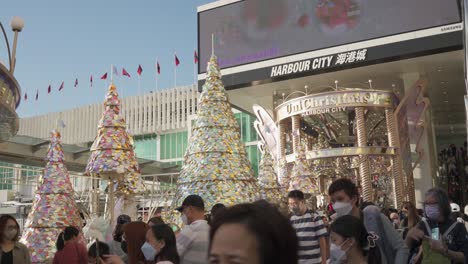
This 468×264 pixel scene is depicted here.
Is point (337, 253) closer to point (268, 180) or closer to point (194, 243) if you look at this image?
point (194, 243)

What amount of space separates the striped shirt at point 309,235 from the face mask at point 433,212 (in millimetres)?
1760

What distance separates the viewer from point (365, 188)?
21.0 m

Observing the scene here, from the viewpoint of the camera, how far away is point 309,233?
501 centimetres

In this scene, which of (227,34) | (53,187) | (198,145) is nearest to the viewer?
(198,145)

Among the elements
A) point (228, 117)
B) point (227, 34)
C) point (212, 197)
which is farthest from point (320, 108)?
point (212, 197)

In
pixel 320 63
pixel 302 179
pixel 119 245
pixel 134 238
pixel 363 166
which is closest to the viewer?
pixel 134 238

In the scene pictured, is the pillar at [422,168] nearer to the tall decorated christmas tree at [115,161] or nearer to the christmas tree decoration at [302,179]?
the christmas tree decoration at [302,179]

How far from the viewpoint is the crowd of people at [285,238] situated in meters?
1.13

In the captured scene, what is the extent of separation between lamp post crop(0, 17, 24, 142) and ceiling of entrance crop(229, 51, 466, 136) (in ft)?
65.4

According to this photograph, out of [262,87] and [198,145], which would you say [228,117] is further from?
[262,87]

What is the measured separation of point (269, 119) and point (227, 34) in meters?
5.34

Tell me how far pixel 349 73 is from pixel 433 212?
21535mm

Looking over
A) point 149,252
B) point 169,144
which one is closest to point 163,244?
point 149,252

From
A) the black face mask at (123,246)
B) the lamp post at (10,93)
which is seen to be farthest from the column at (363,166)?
the lamp post at (10,93)
